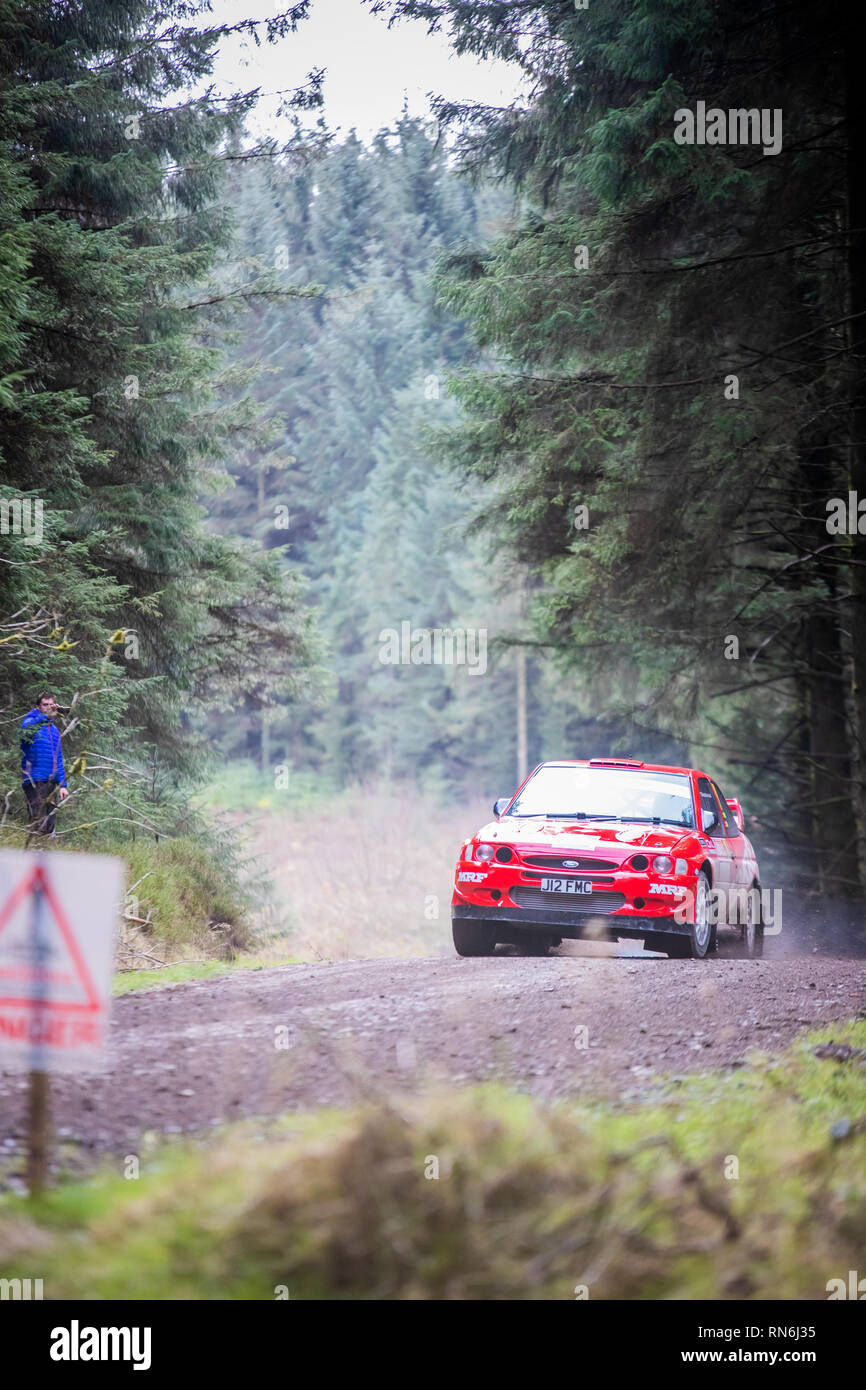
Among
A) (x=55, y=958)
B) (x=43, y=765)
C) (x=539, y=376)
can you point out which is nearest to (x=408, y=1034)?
(x=55, y=958)

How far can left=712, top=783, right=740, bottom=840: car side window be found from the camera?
12.3 m

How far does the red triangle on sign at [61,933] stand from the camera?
3.90 meters

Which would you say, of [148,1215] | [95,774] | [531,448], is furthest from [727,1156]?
[531,448]

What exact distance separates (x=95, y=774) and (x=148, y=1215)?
944cm

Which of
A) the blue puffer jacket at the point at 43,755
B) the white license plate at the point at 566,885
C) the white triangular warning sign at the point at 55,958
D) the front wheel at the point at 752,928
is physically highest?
the blue puffer jacket at the point at 43,755

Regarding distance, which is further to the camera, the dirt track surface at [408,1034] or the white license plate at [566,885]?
the white license plate at [566,885]

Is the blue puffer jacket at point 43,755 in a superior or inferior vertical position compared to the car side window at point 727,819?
superior

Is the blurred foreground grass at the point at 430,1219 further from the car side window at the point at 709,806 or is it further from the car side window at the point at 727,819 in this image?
the car side window at the point at 727,819

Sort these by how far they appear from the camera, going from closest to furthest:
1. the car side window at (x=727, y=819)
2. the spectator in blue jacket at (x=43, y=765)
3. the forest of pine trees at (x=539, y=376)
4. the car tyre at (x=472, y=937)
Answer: the spectator in blue jacket at (x=43, y=765)
the car tyre at (x=472, y=937)
the forest of pine trees at (x=539, y=376)
the car side window at (x=727, y=819)

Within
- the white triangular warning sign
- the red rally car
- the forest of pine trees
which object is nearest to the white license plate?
the red rally car

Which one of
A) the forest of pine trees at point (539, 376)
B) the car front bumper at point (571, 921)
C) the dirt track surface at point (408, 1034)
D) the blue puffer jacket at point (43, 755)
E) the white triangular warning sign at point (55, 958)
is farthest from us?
the forest of pine trees at point (539, 376)

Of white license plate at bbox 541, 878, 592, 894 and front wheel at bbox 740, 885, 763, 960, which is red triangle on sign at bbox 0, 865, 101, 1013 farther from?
front wheel at bbox 740, 885, 763, 960

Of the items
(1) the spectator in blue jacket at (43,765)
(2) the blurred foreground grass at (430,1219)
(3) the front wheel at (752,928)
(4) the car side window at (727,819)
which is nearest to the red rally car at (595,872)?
(4) the car side window at (727,819)
